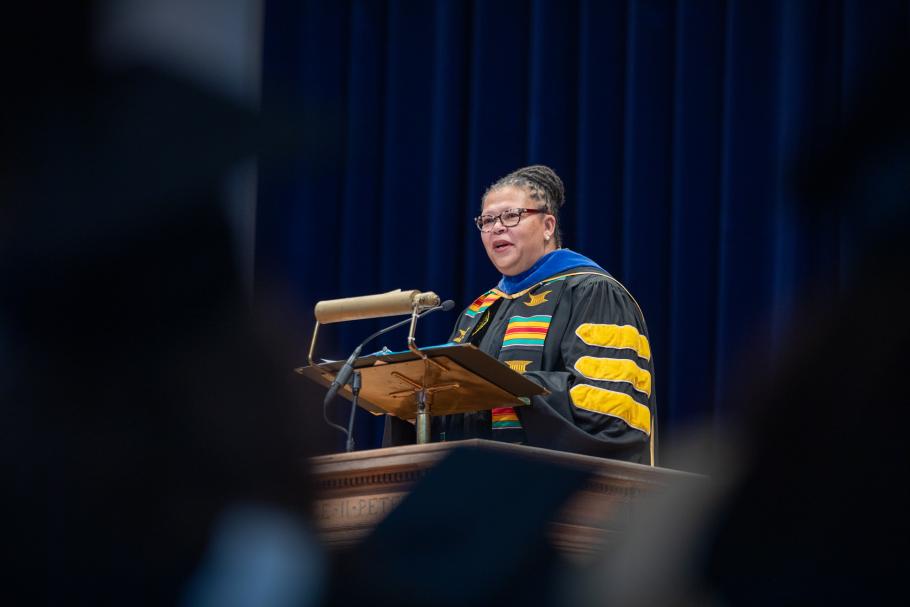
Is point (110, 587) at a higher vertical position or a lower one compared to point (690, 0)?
lower

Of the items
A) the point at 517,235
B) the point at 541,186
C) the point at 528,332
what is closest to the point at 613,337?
the point at 528,332

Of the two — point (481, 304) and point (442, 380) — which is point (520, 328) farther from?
point (442, 380)

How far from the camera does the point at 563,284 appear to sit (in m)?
3.27

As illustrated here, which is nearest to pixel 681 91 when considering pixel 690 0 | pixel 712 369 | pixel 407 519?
pixel 690 0

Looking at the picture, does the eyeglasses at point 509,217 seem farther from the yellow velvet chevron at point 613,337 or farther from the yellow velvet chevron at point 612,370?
the yellow velvet chevron at point 612,370

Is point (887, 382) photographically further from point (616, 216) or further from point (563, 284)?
point (616, 216)

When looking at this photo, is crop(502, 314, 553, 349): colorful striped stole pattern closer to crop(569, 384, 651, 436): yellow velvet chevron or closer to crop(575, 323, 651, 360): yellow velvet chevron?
crop(575, 323, 651, 360): yellow velvet chevron

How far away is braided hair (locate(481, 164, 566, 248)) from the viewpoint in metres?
3.51

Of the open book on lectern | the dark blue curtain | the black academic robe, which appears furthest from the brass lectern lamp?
the dark blue curtain

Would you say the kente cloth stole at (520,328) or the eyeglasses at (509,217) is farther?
the eyeglasses at (509,217)

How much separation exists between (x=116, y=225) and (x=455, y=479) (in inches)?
3.5

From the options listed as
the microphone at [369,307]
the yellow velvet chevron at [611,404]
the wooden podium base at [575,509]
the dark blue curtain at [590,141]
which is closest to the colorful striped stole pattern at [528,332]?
the yellow velvet chevron at [611,404]

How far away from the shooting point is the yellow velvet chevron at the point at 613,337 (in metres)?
2.96

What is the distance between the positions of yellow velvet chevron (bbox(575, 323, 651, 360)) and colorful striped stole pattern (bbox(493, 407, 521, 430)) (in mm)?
250
